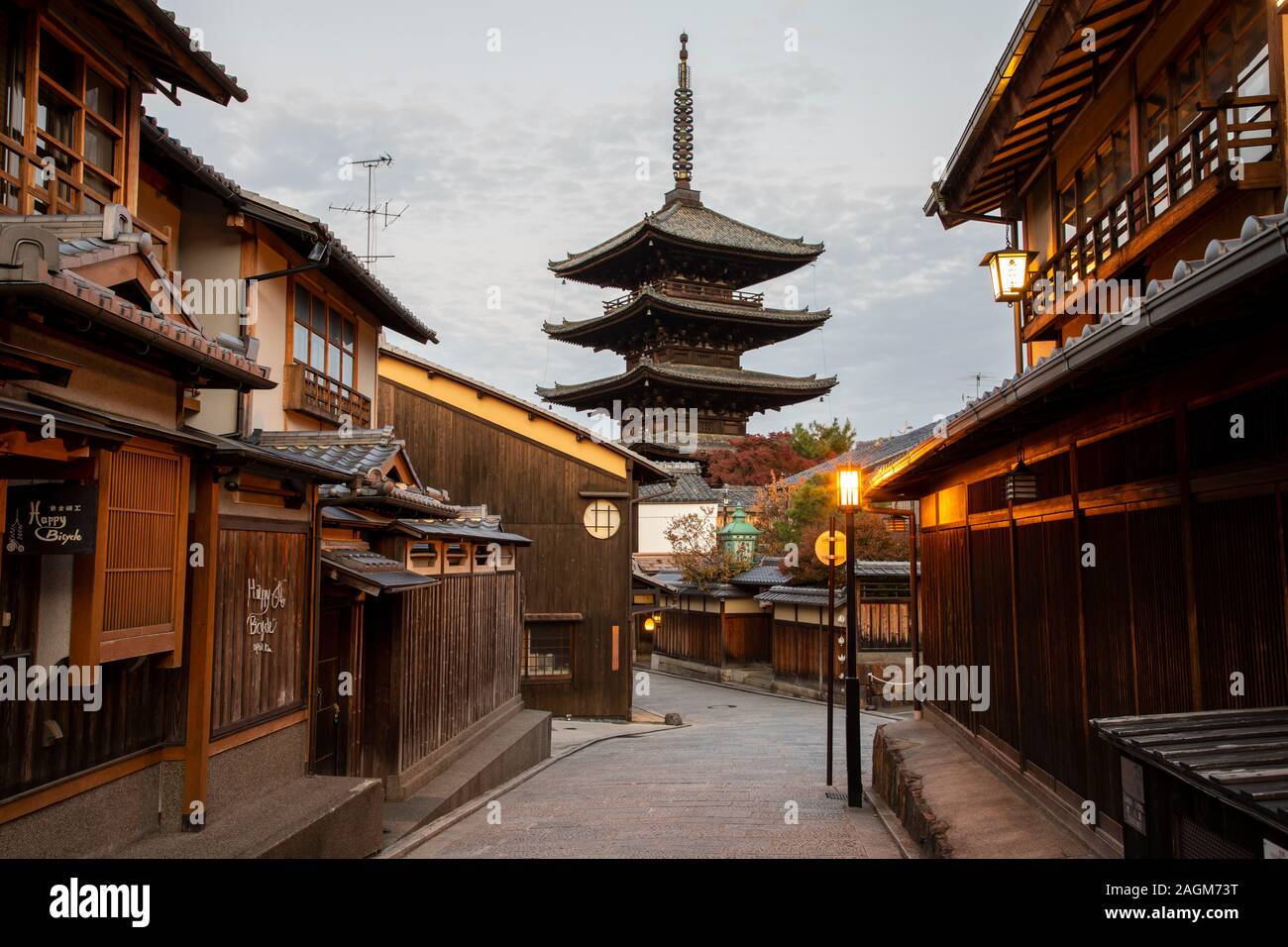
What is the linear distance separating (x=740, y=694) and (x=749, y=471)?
18.0 metres

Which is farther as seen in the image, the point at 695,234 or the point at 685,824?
the point at 695,234

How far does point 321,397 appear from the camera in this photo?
46.2ft

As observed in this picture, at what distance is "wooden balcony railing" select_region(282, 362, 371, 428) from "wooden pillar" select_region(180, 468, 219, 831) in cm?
558

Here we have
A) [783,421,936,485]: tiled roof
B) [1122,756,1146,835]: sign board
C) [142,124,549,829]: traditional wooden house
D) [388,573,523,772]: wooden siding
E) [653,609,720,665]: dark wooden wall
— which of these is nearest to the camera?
[1122,756,1146,835]: sign board

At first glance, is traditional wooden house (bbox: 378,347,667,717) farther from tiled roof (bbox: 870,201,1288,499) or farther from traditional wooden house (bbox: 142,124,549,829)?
tiled roof (bbox: 870,201,1288,499)

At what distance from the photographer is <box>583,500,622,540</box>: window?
970 inches

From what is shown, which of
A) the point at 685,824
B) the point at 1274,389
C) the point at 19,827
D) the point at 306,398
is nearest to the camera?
the point at 1274,389

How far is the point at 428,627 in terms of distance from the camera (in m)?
13.4

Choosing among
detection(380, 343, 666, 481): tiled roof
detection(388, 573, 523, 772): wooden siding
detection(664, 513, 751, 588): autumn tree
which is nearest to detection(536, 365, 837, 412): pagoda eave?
detection(664, 513, 751, 588): autumn tree

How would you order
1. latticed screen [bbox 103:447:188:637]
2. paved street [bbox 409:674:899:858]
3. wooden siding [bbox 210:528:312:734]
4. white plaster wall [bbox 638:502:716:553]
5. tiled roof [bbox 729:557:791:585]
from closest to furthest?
latticed screen [bbox 103:447:188:637]
wooden siding [bbox 210:528:312:734]
paved street [bbox 409:674:899:858]
tiled roof [bbox 729:557:791:585]
white plaster wall [bbox 638:502:716:553]

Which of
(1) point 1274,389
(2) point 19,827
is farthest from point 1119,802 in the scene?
(2) point 19,827

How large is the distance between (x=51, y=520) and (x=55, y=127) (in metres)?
4.05

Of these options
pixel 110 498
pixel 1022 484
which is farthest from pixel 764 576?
pixel 110 498
